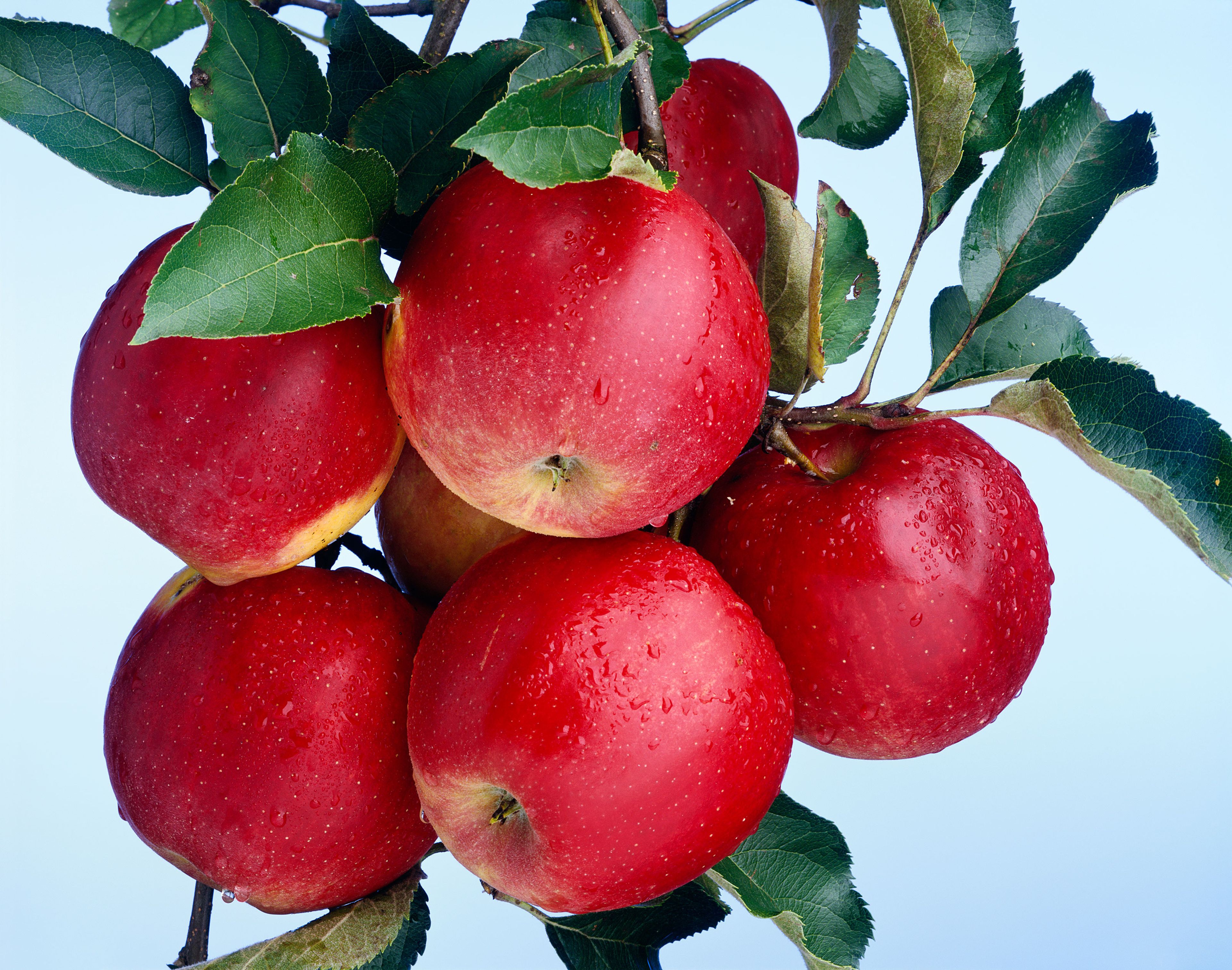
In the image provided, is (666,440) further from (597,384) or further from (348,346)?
(348,346)

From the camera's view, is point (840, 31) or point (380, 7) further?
point (380, 7)

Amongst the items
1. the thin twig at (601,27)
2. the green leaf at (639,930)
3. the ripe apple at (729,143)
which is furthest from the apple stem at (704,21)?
the green leaf at (639,930)

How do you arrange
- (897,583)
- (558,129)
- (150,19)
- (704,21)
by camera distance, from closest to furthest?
(558,129), (897,583), (704,21), (150,19)

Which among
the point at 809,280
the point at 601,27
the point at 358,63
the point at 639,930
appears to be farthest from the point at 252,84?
the point at 639,930

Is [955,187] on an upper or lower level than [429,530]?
upper

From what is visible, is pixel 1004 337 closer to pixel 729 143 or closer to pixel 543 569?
pixel 729 143

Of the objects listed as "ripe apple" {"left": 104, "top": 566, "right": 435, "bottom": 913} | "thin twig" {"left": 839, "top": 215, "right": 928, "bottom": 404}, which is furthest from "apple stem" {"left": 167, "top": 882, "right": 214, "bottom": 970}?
"thin twig" {"left": 839, "top": 215, "right": 928, "bottom": 404}

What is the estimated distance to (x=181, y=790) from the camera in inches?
19.0

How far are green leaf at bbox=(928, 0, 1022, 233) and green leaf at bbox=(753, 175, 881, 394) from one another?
0.05m

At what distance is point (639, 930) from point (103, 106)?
19.5 inches

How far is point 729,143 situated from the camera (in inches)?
20.7

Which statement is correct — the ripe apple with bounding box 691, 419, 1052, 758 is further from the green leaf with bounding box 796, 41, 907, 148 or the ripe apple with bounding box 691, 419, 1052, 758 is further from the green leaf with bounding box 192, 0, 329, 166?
the green leaf with bounding box 192, 0, 329, 166

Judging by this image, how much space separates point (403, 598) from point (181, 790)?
133mm

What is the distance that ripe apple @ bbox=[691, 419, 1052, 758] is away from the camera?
0.46 meters
